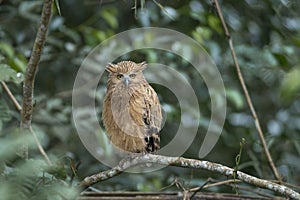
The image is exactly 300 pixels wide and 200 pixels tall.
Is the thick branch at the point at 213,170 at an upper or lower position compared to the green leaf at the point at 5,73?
lower

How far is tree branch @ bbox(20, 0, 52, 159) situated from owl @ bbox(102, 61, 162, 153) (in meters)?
0.80

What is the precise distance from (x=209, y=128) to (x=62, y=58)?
1.39m

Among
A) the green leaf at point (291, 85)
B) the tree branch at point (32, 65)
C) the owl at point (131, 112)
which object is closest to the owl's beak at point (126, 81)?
the owl at point (131, 112)

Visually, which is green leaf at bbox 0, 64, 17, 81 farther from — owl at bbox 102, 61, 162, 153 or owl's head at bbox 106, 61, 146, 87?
owl's head at bbox 106, 61, 146, 87

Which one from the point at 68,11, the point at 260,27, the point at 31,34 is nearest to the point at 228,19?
the point at 260,27

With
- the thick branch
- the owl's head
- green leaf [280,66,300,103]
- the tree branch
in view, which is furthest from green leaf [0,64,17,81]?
green leaf [280,66,300,103]

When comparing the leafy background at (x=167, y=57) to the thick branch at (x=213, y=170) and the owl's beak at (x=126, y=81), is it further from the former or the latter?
the thick branch at (x=213, y=170)

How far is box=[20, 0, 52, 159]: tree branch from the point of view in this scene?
293cm

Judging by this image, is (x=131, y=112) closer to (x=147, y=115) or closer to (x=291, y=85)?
(x=147, y=115)

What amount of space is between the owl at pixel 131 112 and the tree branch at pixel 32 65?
2.63ft

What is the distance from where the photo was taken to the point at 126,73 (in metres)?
4.16

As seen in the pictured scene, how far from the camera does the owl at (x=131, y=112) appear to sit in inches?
154

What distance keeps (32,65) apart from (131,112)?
1.01m

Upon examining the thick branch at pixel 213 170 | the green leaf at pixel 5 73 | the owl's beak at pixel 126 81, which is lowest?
the thick branch at pixel 213 170
